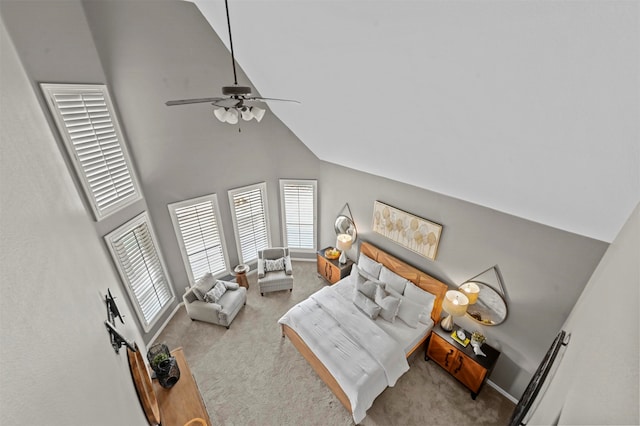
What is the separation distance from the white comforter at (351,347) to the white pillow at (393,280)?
81 cm

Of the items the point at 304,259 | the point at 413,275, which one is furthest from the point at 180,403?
the point at 304,259

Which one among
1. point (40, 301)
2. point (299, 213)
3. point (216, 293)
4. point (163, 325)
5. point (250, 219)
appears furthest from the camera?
point (299, 213)

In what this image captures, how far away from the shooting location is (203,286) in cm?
498

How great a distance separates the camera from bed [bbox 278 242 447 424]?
11.5 feet

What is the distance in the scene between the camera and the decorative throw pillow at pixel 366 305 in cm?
433

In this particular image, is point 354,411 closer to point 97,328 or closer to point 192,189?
point 97,328

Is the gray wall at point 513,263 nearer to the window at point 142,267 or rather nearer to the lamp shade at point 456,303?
the lamp shade at point 456,303

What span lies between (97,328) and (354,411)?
305 centimetres

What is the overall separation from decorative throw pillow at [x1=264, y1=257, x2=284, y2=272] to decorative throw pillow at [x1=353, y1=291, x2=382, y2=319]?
1.92m

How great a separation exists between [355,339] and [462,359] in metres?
1.55

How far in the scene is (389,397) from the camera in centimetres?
385

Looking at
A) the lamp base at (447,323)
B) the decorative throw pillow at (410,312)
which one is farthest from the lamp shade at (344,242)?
the lamp base at (447,323)

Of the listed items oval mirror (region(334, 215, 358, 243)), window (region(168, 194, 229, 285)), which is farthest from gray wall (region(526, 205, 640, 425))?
window (region(168, 194, 229, 285))

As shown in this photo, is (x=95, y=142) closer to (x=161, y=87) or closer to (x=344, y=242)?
(x=161, y=87)
